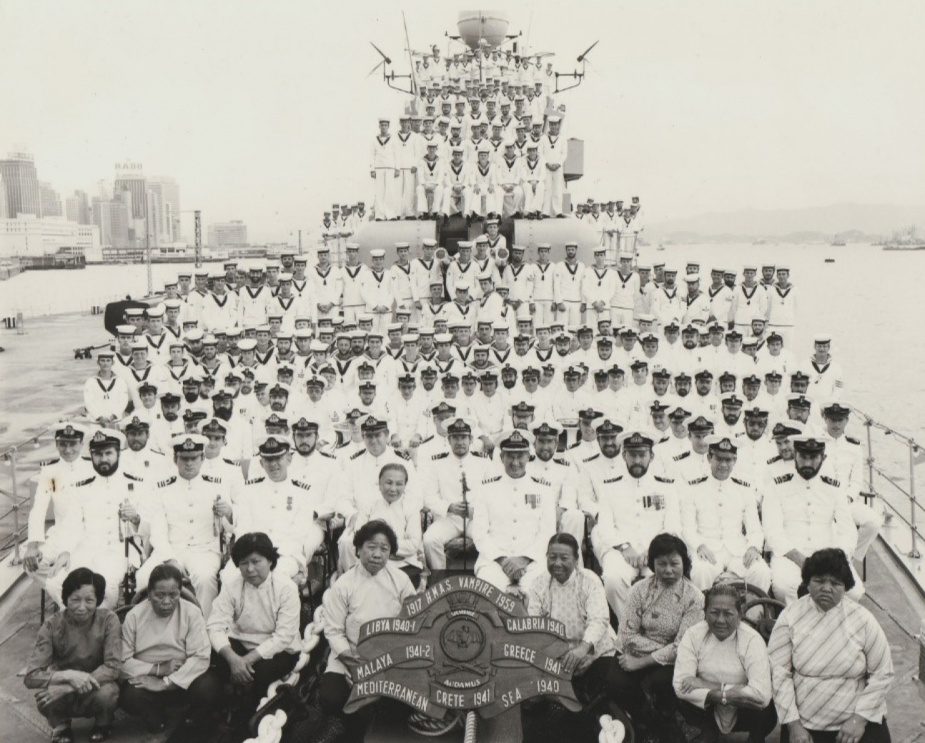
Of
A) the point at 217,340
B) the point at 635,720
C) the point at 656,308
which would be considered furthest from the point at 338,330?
the point at 635,720

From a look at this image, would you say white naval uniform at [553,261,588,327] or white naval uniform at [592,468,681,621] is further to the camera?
white naval uniform at [553,261,588,327]

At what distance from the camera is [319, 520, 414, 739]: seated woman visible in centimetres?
468

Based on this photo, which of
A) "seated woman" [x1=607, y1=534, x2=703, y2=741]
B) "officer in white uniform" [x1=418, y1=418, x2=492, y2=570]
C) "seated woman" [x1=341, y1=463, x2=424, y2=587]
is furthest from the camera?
"officer in white uniform" [x1=418, y1=418, x2=492, y2=570]

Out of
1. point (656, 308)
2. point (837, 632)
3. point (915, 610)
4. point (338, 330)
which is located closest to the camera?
point (837, 632)

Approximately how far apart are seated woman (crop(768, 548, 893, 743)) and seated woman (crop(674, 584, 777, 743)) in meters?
0.13

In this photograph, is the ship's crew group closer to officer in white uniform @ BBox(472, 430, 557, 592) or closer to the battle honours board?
officer in white uniform @ BBox(472, 430, 557, 592)

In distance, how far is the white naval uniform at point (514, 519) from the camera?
612 cm

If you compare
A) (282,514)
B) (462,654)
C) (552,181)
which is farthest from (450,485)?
(552,181)

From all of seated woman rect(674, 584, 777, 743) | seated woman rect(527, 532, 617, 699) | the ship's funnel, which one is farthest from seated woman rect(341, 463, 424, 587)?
the ship's funnel

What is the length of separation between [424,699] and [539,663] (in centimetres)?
53

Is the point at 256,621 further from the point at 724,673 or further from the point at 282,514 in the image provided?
the point at 724,673

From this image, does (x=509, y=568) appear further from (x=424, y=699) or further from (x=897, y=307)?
(x=897, y=307)

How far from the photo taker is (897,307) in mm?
74500

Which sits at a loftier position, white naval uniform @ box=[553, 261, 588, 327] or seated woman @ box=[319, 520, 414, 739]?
white naval uniform @ box=[553, 261, 588, 327]
